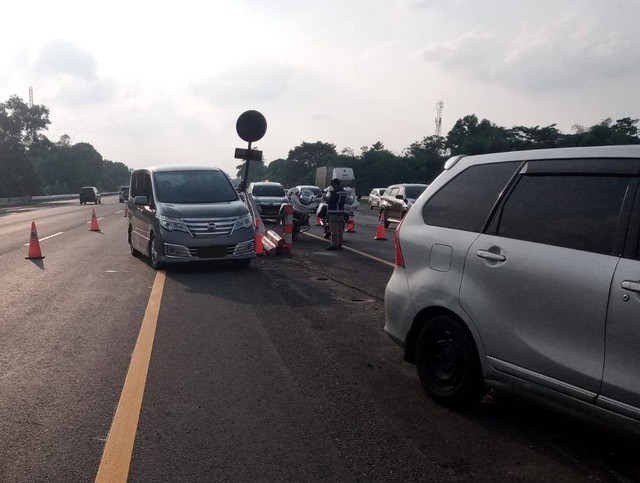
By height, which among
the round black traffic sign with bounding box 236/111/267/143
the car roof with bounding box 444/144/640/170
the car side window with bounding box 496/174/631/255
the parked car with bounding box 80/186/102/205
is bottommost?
the parked car with bounding box 80/186/102/205

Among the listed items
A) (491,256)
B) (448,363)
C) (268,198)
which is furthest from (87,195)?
(491,256)

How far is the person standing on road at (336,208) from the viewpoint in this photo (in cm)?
1569

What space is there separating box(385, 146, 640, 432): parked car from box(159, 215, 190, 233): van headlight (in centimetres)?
696

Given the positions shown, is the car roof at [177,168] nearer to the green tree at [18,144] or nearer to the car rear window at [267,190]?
the car rear window at [267,190]

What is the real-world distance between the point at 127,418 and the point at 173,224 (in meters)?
7.42

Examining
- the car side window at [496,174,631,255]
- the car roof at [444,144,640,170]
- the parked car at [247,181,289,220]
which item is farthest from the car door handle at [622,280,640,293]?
the parked car at [247,181,289,220]

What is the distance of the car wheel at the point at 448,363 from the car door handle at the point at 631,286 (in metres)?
1.29

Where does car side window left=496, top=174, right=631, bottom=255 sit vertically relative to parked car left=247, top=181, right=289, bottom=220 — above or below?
above

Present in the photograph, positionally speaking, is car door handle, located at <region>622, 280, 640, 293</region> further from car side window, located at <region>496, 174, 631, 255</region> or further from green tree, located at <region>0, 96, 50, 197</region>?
green tree, located at <region>0, 96, 50, 197</region>

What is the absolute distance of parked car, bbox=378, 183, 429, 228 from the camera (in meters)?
25.7

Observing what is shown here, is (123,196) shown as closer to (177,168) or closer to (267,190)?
(267,190)

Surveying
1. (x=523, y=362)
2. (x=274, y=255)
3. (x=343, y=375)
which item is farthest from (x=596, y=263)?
(x=274, y=255)

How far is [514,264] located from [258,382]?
93.5 inches

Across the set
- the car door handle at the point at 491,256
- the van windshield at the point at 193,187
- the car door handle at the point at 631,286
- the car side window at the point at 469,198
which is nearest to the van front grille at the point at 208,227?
the van windshield at the point at 193,187
